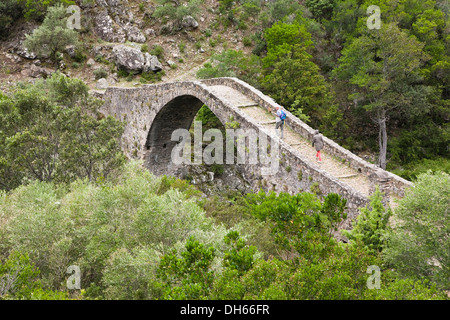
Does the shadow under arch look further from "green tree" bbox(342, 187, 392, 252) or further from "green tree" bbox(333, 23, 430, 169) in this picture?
"green tree" bbox(342, 187, 392, 252)

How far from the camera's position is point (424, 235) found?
8203 mm

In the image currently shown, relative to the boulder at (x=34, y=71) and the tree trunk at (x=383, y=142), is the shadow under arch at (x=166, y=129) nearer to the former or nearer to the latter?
the boulder at (x=34, y=71)

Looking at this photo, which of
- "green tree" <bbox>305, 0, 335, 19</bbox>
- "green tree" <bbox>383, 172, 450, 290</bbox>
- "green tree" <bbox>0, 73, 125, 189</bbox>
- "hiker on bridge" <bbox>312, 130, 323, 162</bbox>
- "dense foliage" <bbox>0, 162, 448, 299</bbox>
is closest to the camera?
"dense foliage" <bbox>0, 162, 448, 299</bbox>

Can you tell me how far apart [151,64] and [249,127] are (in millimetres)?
23809

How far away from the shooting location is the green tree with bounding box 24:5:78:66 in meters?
35.0

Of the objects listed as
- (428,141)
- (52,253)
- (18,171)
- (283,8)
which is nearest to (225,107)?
(18,171)

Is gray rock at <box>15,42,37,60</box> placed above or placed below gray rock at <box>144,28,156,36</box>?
below

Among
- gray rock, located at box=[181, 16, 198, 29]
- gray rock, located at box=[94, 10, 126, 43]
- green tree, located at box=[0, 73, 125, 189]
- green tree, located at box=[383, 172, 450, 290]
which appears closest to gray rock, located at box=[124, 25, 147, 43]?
gray rock, located at box=[94, 10, 126, 43]

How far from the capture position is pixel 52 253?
9141mm

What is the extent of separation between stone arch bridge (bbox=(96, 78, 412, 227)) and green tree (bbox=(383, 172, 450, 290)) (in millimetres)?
2852

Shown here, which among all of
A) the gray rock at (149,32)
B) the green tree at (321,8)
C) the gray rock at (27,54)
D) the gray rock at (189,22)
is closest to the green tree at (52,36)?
the gray rock at (27,54)

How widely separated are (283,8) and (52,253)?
38.2m

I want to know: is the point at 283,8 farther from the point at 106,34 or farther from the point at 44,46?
the point at 44,46

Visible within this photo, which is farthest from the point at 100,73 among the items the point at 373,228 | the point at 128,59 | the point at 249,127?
the point at 373,228
